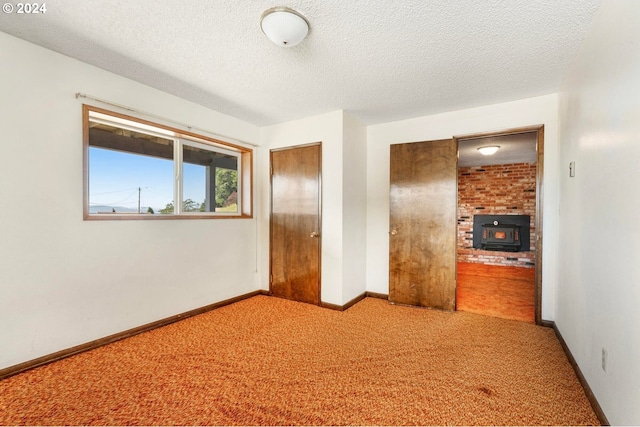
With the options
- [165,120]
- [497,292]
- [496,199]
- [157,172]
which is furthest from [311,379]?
[496,199]

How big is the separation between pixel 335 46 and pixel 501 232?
5.85 m

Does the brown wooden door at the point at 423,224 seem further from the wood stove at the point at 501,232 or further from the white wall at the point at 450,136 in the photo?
the wood stove at the point at 501,232

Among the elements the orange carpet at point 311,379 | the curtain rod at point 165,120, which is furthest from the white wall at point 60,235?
the orange carpet at point 311,379

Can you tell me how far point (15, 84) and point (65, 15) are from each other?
681 millimetres

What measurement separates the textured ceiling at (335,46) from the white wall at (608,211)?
0.34 meters

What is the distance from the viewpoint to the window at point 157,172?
2.50 meters

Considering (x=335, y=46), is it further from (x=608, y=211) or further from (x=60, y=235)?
→ (x=60, y=235)

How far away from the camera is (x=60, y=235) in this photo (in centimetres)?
217

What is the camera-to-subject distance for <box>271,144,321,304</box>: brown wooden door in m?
3.51

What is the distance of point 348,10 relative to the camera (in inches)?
66.3

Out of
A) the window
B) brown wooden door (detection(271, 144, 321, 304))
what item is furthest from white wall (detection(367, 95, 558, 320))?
the window

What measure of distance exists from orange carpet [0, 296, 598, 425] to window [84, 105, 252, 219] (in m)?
1.26

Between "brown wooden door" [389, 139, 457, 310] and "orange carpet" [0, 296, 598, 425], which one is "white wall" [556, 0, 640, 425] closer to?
"orange carpet" [0, 296, 598, 425]

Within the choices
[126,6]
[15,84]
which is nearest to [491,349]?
[126,6]
